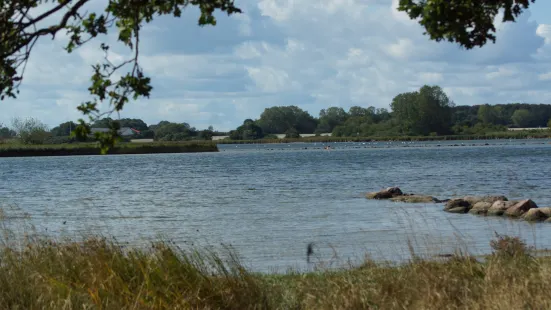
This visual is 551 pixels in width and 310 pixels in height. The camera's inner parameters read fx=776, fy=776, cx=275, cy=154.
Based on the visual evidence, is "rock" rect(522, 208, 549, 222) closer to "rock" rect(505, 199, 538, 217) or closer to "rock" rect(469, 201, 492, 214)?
"rock" rect(505, 199, 538, 217)

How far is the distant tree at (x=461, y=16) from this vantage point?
8258 mm

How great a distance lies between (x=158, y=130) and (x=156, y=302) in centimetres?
17842

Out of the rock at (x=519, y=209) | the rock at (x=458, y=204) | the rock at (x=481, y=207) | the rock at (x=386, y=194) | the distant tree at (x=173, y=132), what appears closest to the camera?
the rock at (x=519, y=209)

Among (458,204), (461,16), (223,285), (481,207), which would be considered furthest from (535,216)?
(461,16)

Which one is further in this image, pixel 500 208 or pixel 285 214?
pixel 285 214

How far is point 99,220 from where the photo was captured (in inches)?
1118

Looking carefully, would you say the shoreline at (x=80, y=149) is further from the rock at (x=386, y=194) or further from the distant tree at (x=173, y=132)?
the rock at (x=386, y=194)

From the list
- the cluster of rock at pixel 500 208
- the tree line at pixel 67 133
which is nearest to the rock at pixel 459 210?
the cluster of rock at pixel 500 208

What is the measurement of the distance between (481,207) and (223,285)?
18650mm

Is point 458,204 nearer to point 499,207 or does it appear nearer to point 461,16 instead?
point 499,207

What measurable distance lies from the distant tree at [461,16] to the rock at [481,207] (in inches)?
787

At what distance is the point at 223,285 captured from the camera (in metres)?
11.8

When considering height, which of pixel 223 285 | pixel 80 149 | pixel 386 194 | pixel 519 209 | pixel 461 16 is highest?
pixel 461 16

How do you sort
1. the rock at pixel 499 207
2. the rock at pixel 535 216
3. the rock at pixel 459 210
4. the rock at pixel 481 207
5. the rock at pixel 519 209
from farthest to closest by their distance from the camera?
1. the rock at pixel 459 210
2. the rock at pixel 481 207
3. the rock at pixel 499 207
4. the rock at pixel 519 209
5. the rock at pixel 535 216
